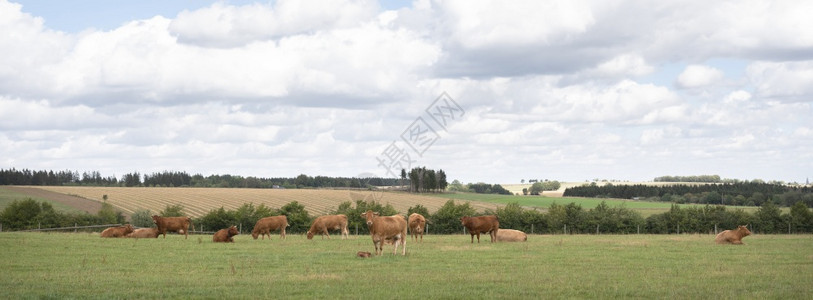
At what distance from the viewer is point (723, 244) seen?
32875 millimetres

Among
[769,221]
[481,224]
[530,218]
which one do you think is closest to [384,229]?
[481,224]

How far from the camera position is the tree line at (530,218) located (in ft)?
232

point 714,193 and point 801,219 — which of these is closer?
point 801,219

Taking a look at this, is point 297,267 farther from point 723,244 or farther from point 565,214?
point 565,214

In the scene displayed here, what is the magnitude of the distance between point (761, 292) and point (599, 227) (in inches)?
2256

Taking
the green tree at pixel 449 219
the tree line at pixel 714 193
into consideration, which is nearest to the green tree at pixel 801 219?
the green tree at pixel 449 219

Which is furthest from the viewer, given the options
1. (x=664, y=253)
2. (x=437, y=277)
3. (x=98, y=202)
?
(x=98, y=202)

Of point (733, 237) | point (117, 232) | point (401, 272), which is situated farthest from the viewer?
point (117, 232)

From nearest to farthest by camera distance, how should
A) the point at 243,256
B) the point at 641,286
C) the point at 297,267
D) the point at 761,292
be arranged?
the point at 761,292 → the point at 641,286 → the point at 297,267 → the point at 243,256

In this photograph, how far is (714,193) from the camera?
151 meters

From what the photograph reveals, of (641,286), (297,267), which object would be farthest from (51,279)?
(641,286)

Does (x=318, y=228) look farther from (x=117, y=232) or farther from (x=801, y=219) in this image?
(x=801, y=219)

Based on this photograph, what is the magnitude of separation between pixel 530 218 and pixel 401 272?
54796mm

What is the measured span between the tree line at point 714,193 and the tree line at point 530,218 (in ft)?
197
